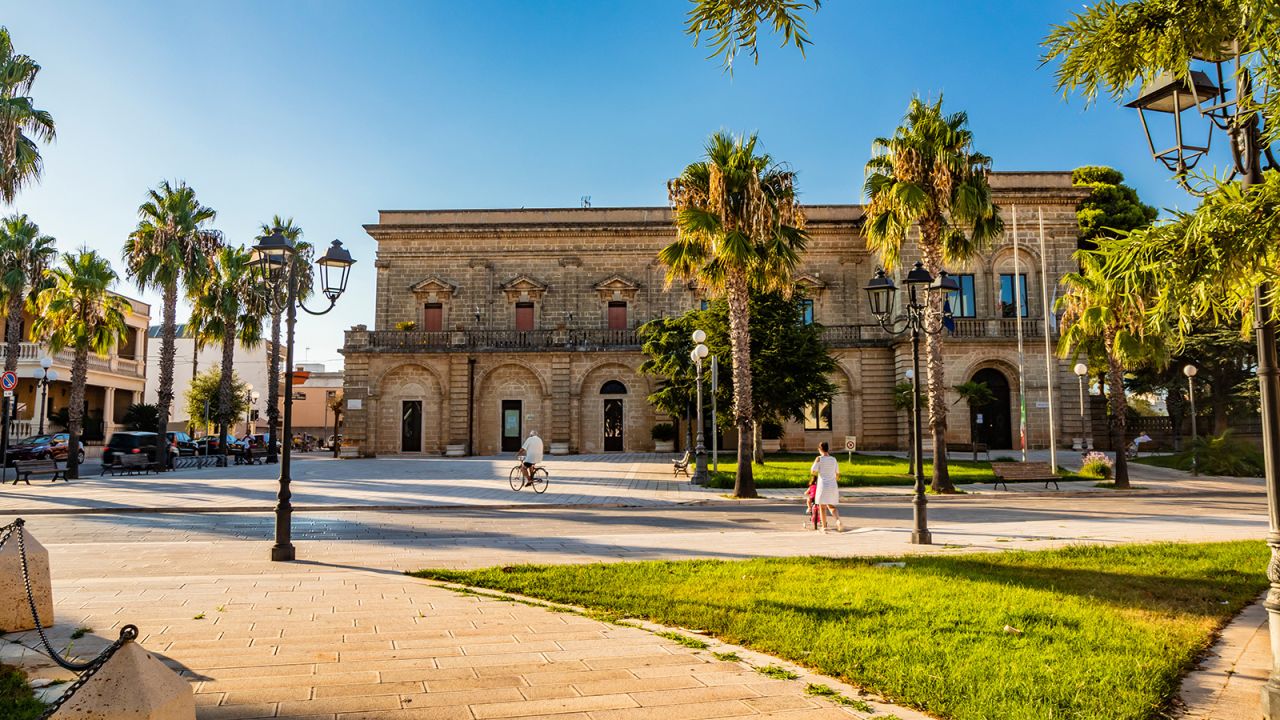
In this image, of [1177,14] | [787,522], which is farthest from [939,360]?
[1177,14]

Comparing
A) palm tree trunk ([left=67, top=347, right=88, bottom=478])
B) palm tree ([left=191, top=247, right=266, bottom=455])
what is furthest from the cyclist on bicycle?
palm tree ([left=191, top=247, right=266, bottom=455])

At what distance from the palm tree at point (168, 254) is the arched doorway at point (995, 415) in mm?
32111

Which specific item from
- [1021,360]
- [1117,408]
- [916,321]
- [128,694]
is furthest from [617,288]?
[128,694]

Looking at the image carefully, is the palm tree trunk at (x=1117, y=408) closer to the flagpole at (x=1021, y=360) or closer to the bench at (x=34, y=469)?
the flagpole at (x=1021, y=360)

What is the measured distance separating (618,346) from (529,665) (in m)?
32.3

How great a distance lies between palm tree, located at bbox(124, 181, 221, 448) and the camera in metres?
27.4

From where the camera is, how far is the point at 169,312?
28375 mm

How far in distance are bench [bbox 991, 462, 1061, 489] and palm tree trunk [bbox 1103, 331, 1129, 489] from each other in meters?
1.65

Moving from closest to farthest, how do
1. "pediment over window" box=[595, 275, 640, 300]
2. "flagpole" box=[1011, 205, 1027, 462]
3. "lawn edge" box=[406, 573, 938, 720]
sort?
"lawn edge" box=[406, 573, 938, 720]
"flagpole" box=[1011, 205, 1027, 462]
"pediment over window" box=[595, 275, 640, 300]

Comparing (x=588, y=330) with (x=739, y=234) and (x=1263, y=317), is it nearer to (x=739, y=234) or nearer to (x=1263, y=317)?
(x=739, y=234)

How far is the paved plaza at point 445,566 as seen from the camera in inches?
168

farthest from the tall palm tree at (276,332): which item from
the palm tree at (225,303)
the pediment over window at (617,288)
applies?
the pediment over window at (617,288)

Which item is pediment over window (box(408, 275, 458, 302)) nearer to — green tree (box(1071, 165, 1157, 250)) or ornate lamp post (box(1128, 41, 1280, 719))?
green tree (box(1071, 165, 1157, 250))

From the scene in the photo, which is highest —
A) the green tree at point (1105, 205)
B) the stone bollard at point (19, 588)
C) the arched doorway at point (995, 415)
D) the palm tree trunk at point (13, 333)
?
the green tree at point (1105, 205)
